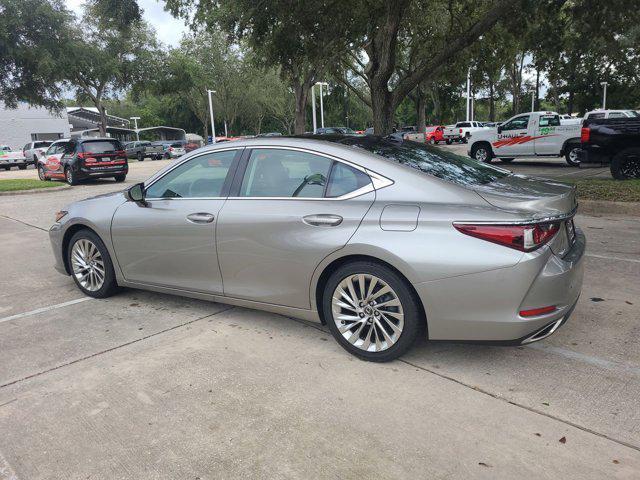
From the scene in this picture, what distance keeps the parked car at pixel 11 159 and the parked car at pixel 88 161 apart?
690 inches

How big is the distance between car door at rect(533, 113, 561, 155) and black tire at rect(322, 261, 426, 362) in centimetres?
1603

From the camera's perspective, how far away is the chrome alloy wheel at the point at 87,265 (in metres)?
5.07

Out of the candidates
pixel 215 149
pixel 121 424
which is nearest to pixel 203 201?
pixel 215 149

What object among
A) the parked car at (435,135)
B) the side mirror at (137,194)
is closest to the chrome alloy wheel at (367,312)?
the side mirror at (137,194)

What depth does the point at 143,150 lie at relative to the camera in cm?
4222

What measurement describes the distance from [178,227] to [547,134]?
1613 cm

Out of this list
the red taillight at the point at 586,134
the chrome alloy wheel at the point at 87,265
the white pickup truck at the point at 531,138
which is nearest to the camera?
the chrome alloy wheel at the point at 87,265

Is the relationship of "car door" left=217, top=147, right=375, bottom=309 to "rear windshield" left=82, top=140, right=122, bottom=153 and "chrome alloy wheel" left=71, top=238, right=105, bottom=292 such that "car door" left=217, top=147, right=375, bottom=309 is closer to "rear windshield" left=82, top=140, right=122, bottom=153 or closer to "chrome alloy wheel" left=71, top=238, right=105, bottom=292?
"chrome alloy wheel" left=71, top=238, right=105, bottom=292

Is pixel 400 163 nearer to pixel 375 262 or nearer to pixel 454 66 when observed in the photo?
pixel 375 262

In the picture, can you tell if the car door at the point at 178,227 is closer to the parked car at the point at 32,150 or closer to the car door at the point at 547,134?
the car door at the point at 547,134

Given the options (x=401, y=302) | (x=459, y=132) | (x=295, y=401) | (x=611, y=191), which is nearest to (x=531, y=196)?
(x=401, y=302)

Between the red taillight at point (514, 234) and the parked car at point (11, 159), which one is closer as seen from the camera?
the red taillight at point (514, 234)

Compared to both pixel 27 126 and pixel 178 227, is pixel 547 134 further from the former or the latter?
pixel 27 126

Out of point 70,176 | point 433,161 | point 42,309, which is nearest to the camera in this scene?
point 433,161
